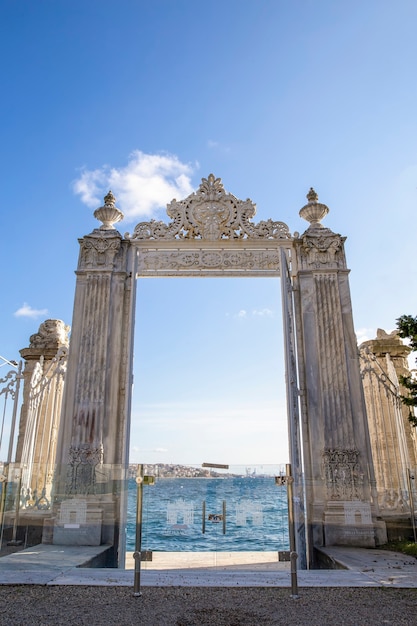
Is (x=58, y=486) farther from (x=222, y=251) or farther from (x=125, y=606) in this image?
(x=222, y=251)

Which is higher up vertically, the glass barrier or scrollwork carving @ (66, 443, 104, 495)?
scrollwork carving @ (66, 443, 104, 495)

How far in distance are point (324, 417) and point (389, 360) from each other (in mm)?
1922

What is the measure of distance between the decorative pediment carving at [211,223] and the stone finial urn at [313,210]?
52 cm

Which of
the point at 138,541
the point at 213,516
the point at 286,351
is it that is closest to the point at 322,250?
the point at 286,351

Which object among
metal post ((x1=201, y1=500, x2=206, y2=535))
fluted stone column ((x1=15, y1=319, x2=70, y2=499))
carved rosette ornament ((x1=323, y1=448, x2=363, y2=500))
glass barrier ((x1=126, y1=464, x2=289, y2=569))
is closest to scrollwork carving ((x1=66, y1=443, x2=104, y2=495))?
fluted stone column ((x1=15, y1=319, x2=70, y2=499))

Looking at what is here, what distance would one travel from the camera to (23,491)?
314 inches

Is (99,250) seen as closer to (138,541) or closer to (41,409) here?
(41,409)

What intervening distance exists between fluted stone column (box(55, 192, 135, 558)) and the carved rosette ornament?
134 inches

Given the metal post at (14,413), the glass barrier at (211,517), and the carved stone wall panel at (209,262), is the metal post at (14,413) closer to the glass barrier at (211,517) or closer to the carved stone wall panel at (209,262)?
the glass barrier at (211,517)

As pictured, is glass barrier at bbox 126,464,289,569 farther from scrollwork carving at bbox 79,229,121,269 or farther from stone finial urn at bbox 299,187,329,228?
stone finial urn at bbox 299,187,329,228

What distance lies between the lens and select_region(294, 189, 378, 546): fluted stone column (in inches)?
307

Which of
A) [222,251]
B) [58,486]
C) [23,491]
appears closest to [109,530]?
[58,486]

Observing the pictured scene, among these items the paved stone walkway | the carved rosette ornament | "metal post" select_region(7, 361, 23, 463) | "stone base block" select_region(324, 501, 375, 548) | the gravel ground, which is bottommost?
the gravel ground

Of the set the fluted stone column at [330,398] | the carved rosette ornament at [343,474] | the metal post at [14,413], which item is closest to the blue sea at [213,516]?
the fluted stone column at [330,398]
